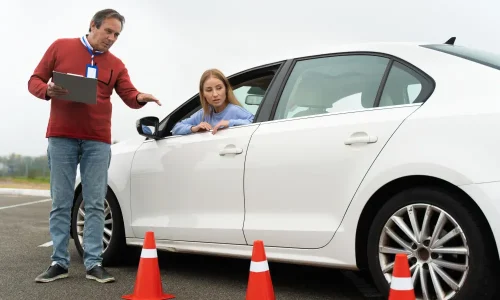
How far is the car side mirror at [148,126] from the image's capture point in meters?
4.86

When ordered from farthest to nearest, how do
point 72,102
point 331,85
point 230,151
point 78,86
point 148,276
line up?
point 72,102 → point 78,86 → point 230,151 → point 331,85 → point 148,276

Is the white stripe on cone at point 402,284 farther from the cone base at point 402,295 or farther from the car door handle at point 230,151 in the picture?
the car door handle at point 230,151

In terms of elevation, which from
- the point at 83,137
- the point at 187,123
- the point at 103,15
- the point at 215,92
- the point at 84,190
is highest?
the point at 103,15

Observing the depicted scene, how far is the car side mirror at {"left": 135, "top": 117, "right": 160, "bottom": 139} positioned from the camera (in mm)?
4855

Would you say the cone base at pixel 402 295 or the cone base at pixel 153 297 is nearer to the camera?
the cone base at pixel 402 295

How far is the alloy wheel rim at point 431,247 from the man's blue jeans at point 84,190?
2260mm

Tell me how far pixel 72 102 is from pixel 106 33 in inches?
21.8

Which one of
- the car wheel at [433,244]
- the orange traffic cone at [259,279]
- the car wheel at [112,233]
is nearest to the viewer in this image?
the car wheel at [433,244]

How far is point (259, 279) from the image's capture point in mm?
3510

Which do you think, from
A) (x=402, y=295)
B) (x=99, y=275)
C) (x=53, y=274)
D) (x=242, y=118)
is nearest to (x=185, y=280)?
(x=99, y=275)

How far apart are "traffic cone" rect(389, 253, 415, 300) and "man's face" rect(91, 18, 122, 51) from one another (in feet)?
9.04

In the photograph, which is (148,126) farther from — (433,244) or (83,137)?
(433,244)

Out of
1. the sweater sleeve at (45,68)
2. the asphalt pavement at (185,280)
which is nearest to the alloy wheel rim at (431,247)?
the asphalt pavement at (185,280)

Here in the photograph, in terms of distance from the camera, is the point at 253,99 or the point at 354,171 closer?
the point at 354,171
